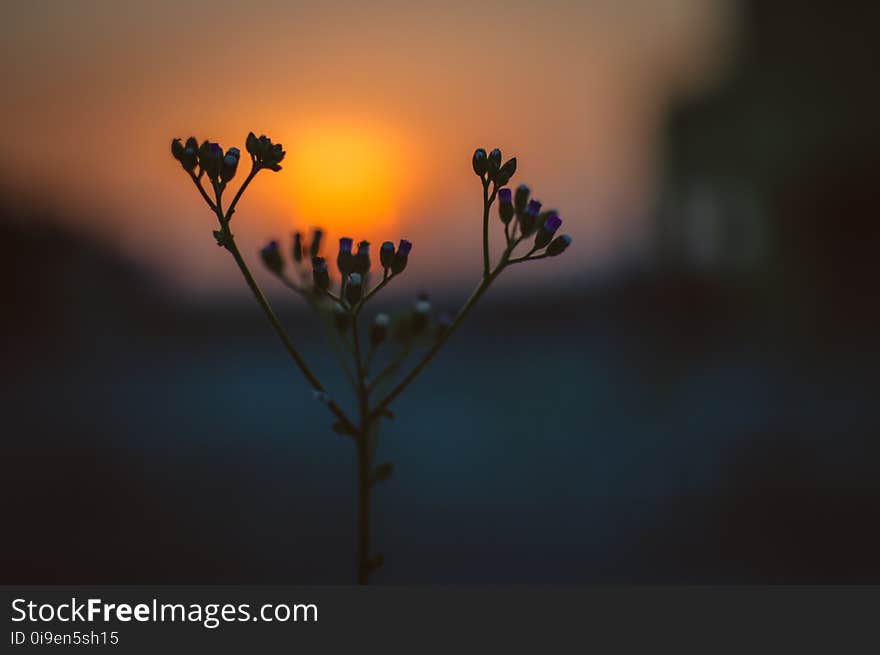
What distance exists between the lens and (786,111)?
837 inches

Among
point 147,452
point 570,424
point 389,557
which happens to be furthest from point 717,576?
point 147,452

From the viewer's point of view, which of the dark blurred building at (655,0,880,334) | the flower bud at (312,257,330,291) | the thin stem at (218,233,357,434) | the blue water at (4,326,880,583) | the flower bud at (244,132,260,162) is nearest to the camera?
the thin stem at (218,233,357,434)

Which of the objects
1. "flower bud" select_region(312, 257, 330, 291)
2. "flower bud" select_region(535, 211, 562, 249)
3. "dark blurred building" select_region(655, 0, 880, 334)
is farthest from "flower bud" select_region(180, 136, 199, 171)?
"dark blurred building" select_region(655, 0, 880, 334)

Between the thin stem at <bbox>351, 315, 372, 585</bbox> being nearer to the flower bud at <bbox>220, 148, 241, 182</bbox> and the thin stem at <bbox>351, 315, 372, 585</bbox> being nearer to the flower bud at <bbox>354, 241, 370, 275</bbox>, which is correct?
the flower bud at <bbox>354, 241, 370, 275</bbox>

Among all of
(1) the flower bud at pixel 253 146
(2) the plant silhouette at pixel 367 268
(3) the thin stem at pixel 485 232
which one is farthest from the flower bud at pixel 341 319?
(1) the flower bud at pixel 253 146

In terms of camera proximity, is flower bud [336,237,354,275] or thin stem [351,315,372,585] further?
flower bud [336,237,354,275]

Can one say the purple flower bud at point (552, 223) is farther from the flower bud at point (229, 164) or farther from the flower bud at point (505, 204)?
the flower bud at point (229, 164)

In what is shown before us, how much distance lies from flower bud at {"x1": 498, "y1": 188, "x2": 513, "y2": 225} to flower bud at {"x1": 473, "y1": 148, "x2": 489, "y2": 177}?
2.4 inches

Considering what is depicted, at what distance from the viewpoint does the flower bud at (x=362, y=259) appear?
4.08ft

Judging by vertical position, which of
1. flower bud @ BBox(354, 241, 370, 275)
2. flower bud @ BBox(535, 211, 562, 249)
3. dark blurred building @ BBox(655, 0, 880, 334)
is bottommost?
flower bud @ BBox(354, 241, 370, 275)

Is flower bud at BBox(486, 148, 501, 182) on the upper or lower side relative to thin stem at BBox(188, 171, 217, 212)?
upper

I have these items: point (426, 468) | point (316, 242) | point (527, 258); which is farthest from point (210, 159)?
point (426, 468)

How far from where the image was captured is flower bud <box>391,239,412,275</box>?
1302mm

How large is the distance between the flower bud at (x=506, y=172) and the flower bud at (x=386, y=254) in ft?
0.74
